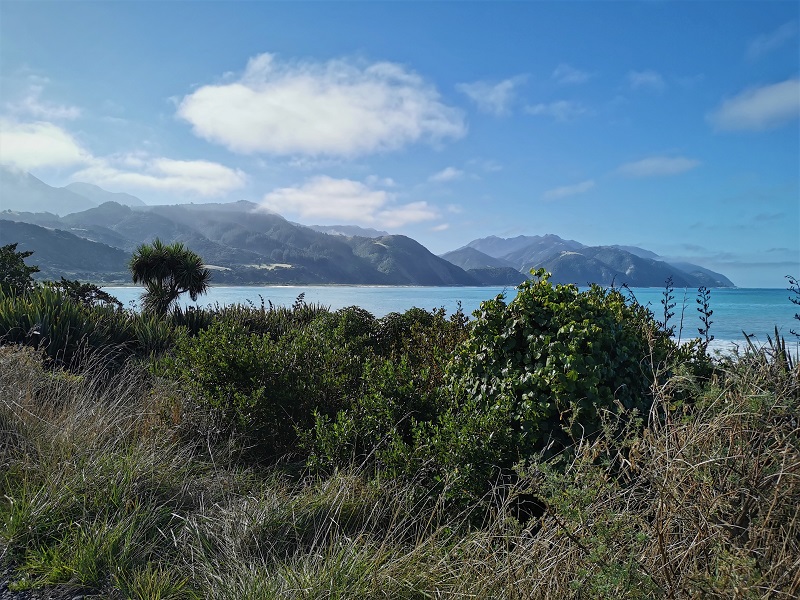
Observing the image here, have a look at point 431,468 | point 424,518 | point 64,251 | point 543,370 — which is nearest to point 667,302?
point 543,370

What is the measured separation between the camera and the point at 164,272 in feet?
58.4

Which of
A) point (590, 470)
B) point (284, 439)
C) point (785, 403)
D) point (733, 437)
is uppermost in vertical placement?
point (785, 403)

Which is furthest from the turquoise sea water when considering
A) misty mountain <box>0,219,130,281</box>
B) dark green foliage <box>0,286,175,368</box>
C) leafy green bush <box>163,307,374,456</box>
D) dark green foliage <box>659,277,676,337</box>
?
misty mountain <box>0,219,130,281</box>

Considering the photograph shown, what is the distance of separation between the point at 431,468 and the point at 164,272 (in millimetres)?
15856

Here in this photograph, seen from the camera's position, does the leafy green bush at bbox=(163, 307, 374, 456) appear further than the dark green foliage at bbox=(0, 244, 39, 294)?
No

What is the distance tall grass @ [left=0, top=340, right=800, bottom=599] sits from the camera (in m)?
2.45

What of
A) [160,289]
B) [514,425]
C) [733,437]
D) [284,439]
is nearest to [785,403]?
[733,437]

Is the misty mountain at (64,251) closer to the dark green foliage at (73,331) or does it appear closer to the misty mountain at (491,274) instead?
the misty mountain at (491,274)

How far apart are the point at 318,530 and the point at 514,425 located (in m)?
1.69

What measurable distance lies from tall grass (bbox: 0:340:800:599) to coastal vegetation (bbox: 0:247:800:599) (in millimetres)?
19

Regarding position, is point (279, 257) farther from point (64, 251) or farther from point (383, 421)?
point (383, 421)

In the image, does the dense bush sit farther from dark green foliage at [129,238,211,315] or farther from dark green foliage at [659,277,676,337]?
dark green foliage at [129,238,211,315]

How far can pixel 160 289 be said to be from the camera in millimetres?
17828

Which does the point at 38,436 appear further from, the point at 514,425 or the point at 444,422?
the point at 514,425
